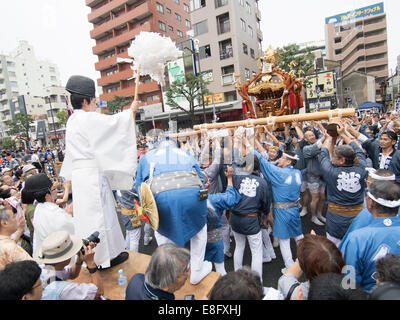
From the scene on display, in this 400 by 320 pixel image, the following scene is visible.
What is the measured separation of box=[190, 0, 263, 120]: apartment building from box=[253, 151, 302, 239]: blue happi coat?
20478 millimetres

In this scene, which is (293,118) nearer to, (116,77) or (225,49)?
(225,49)

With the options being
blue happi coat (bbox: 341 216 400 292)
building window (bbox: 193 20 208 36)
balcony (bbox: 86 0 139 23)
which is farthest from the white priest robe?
balcony (bbox: 86 0 139 23)

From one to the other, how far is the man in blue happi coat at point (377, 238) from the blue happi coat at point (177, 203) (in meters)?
1.24

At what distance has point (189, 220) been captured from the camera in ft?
6.85

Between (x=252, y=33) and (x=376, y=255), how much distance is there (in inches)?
1201

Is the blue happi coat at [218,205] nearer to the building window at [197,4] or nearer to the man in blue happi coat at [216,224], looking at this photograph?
the man in blue happi coat at [216,224]

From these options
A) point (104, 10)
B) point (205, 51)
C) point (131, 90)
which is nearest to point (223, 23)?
point (205, 51)

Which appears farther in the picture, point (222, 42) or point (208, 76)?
point (208, 76)

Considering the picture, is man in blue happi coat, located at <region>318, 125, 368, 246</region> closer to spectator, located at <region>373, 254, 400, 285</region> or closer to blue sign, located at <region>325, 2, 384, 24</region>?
spectator, located at <region>373, 254, 400, 285</region>

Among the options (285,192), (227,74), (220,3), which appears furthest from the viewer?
(227,74)

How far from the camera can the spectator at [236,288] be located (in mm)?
1112

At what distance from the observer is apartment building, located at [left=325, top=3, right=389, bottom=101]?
140 feet

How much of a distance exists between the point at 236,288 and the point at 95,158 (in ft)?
5.93
